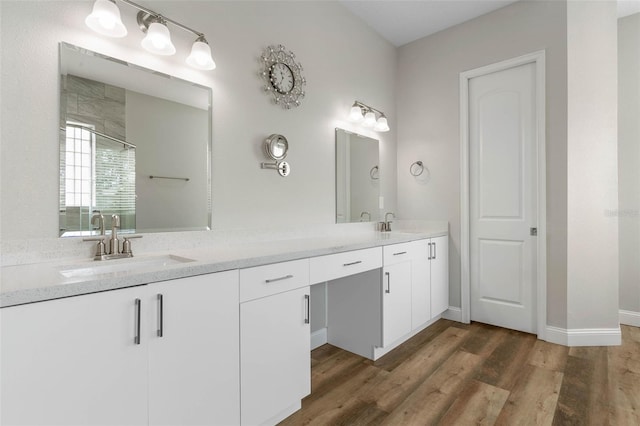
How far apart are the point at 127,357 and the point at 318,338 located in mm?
1652

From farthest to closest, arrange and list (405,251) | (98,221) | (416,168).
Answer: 1. (416,168)
2. (405,251)
3. (98,221)

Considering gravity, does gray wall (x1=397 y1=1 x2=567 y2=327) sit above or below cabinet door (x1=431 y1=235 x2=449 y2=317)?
above

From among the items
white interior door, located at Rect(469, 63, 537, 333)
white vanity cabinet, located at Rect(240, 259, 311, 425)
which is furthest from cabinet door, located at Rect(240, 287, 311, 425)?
white interior door, located at Rect(469, 63, 537, 333)

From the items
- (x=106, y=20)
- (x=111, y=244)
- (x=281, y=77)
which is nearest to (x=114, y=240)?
(x=111, y=244)

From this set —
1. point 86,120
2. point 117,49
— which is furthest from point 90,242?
point 117,49

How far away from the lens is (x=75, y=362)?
1.00 m

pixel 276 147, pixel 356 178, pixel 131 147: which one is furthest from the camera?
pixel 356 178

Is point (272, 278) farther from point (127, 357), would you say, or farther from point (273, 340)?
point (127, 357)

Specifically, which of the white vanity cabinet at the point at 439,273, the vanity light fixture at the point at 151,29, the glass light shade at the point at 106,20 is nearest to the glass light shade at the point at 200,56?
the vanity light fixture at the point at 151,29

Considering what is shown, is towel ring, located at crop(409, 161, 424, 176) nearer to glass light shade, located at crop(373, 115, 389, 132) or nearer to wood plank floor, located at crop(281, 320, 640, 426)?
glass light shade, located at crop(373, 115, 389, 132)

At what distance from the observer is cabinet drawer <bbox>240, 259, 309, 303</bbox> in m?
1.45

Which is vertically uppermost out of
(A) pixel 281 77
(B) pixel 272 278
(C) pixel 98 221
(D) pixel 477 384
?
(A) pixel 281 77

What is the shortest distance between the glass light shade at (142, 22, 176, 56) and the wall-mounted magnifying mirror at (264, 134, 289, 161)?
764mm

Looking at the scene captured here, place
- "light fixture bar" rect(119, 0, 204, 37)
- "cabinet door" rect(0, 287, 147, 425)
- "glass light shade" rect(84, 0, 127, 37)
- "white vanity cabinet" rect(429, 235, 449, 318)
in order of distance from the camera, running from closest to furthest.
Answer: "cabinet door" rect(0, 287, 147, 425), "glass light shade" rect(84, 0, 127, 37), "light fixture bar" rect(119, 0, 204, 37), "white vanity cabinet" rect(429, 235, 449, 318)
